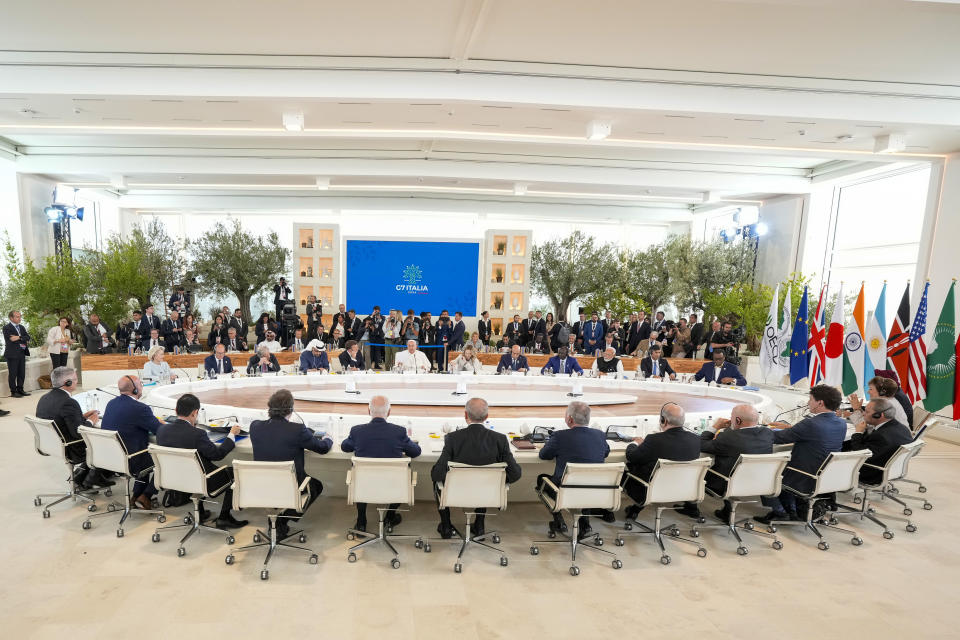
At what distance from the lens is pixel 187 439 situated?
434cm

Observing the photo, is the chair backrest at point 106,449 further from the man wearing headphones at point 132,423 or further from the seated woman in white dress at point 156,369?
the seated woman in white dress at point 156,369

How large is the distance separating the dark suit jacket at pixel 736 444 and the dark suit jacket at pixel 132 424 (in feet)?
17.3

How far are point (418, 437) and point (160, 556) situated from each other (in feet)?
7.80

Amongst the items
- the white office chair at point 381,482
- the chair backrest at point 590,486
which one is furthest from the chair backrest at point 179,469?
the chair backrest at point 590,486

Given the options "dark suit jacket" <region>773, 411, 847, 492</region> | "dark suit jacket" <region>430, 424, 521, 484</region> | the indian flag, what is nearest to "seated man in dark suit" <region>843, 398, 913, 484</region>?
"dark suit jacket" <region>773, 411, 847, 492</region>

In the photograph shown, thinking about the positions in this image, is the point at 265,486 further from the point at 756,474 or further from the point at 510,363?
the point at 510,363

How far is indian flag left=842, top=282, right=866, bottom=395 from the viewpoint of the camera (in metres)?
8.27

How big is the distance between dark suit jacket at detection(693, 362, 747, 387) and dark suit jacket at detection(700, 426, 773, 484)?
378cm

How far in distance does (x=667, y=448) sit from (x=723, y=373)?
15.1 ft

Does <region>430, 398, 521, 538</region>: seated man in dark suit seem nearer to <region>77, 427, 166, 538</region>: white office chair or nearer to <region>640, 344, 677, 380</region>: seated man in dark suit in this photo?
<region>77, 427, 166, 538</region>: white office chair

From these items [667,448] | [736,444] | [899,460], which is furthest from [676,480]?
[899,460]

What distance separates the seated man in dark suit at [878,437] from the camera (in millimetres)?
5250

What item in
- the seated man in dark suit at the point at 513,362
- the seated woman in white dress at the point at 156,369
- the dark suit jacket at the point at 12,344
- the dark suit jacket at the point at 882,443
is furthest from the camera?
the dark suit jacket at the point at 12,344

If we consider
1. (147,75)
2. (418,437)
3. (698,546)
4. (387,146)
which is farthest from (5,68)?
(698,546)
